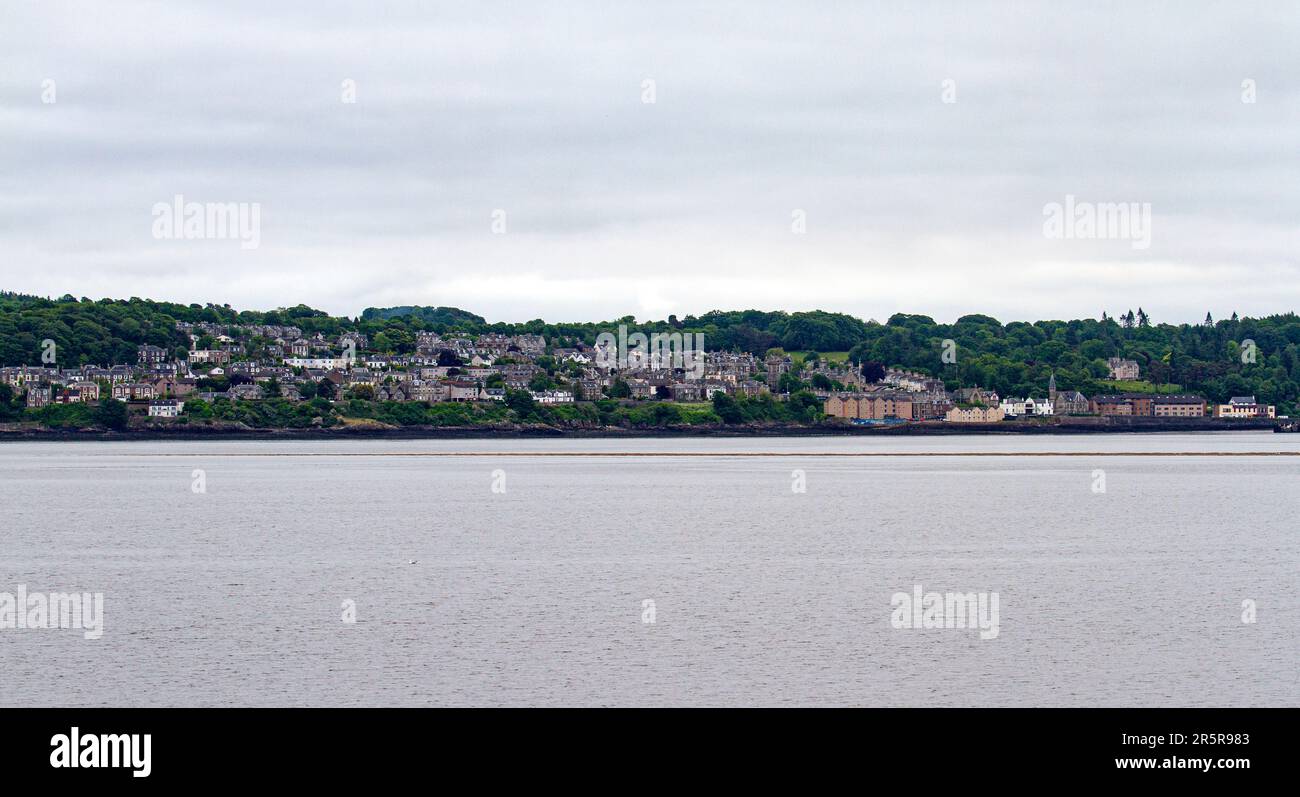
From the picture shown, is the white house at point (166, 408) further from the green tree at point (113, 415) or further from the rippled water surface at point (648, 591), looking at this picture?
the rippled water surface at point (648, 591)

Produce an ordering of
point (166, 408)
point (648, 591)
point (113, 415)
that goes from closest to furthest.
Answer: point (648, 591)
point (113, 415)
point (166, 408)

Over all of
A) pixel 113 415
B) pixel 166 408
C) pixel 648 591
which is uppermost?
pixel 166 408

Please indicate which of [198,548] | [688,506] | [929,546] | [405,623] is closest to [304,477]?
[688,506]

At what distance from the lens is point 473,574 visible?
43500 mm

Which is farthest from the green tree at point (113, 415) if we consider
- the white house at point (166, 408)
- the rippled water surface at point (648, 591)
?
the rippled water surface at point (648, 591)

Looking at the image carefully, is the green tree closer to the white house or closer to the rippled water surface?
the white house

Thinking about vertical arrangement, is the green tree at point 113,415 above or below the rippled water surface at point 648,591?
above

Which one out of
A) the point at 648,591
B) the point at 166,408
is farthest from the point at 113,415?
the point at 648,591

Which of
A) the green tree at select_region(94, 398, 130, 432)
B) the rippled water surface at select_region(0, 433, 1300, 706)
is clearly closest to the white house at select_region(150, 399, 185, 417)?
the green tree at select_region(94, 398, 130, 432)

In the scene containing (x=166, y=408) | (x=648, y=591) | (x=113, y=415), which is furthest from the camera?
(x=166, y=408)

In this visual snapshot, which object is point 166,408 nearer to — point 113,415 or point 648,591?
point 113,415

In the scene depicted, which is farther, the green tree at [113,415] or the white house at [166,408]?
the white house at [166,408]

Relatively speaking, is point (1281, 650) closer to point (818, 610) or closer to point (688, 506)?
point (818, 610)
